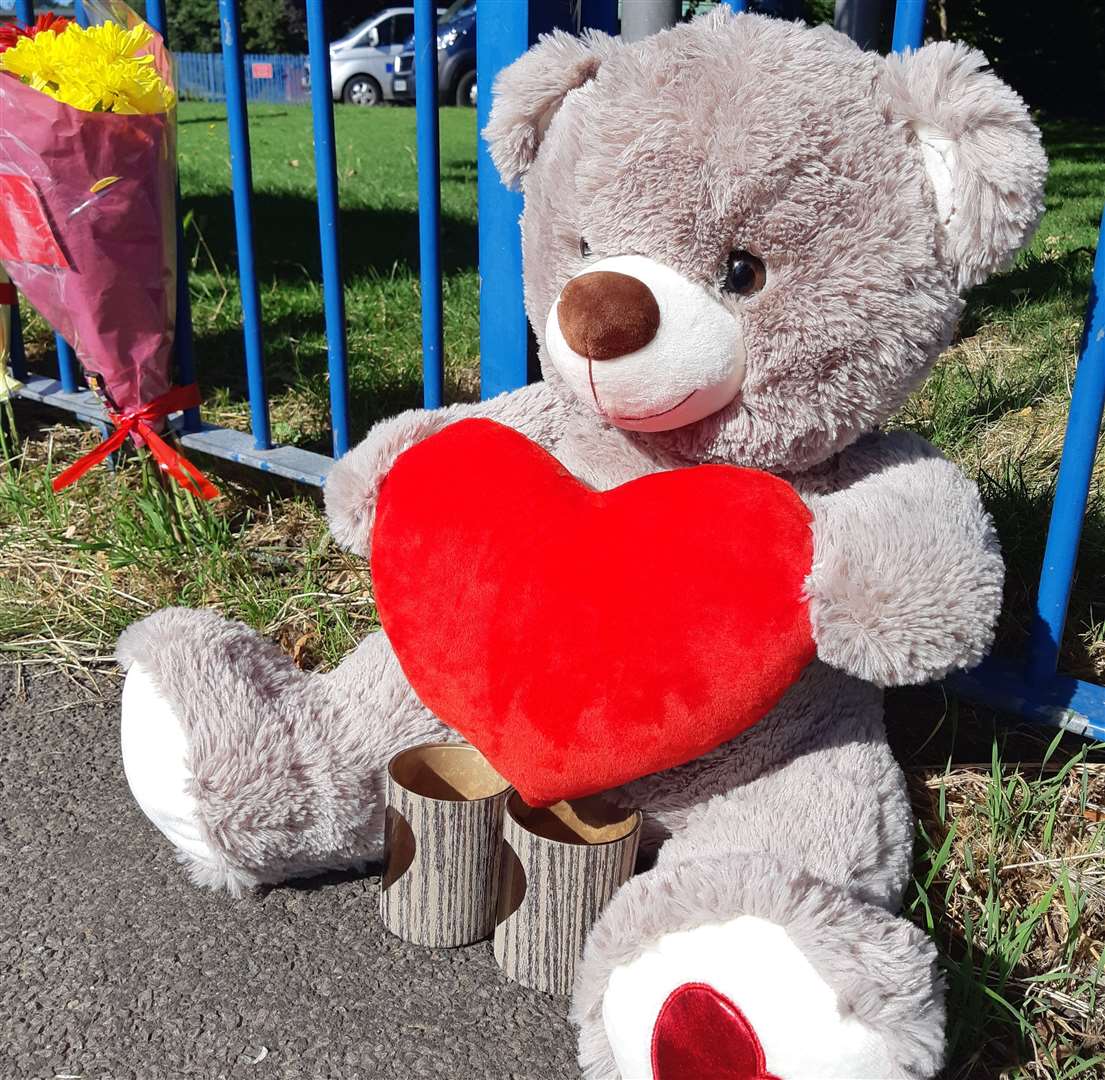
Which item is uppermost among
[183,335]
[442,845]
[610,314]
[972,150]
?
[972,150]

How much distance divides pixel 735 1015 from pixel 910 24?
1.21 meters

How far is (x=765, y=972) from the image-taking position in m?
1.08

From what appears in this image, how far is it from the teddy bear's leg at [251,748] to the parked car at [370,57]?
794 inches

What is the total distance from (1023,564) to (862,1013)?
112 cm

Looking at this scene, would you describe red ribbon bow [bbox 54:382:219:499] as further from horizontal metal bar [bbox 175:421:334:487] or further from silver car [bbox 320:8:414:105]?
silver car [bbox 320:8:414:105]

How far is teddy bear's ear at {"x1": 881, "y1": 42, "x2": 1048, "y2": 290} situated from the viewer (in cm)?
118

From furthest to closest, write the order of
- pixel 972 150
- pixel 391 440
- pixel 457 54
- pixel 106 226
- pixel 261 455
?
1. pixel 457 54
2. pixel 261 455
3. pixel 106 226
4. pixel 391 440
5. pixel 972 150

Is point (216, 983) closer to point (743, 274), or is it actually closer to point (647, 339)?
point (647, 339)

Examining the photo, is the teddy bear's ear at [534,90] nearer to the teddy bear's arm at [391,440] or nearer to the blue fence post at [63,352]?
the teddy bear's arm at [391,440]

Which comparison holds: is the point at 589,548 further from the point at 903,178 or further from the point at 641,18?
the point at 641,18

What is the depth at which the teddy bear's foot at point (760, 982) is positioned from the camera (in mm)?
1044

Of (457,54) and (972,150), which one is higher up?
(972,150)

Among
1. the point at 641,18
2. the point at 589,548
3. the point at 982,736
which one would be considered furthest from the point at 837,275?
the point at 982,736

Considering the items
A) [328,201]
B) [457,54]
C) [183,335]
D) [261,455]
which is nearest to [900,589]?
[328,201]
